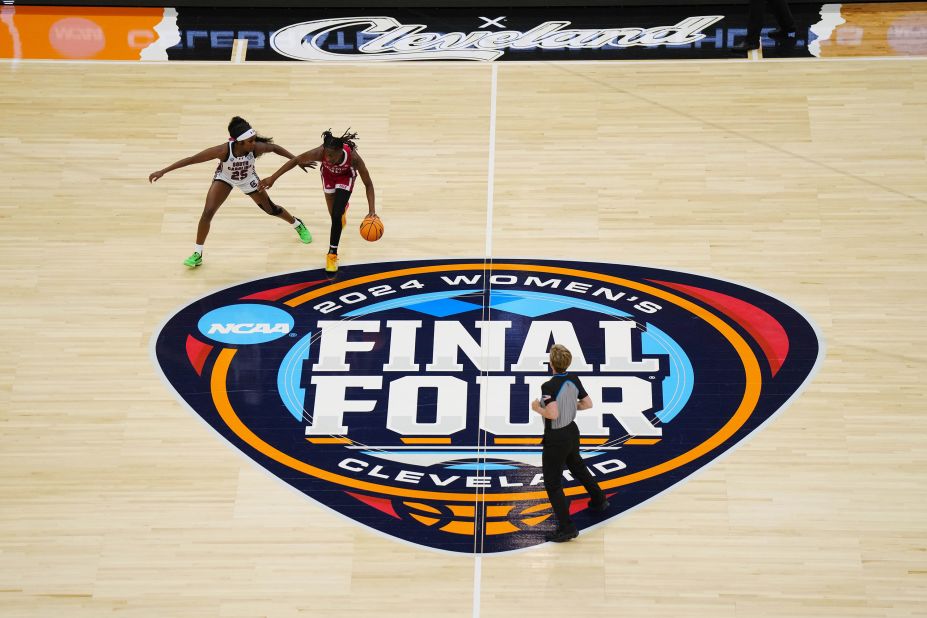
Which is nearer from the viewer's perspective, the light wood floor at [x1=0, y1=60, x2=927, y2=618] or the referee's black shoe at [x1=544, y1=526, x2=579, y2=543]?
the light wood floor at [x1=0, y1=60, x2=927, y2=618]

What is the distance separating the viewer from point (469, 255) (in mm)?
11766

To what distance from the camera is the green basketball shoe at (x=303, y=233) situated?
11891 mm

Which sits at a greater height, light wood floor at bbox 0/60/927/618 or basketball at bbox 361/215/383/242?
basketball at bbox 361/215/383/242

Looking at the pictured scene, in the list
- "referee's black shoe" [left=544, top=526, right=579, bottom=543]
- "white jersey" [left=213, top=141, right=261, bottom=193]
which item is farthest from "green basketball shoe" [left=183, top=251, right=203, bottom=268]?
"referee's black shoe" [left=544, top=526, right=579, bottom=543]

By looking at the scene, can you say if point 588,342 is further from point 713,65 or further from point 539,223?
point 713,65

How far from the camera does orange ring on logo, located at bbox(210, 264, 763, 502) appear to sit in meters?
10.1

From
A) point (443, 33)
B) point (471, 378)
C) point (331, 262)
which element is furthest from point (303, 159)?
point (443, 33)

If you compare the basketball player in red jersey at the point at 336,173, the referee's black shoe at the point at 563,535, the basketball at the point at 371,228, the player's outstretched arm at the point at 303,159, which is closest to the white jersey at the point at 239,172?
the basketball player in red jersey at the point at 336,173

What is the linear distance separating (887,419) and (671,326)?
1.96 m

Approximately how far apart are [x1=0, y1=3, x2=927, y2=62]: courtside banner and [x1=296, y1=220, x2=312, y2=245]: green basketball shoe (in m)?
2.42

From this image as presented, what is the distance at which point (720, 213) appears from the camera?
39.3 feet

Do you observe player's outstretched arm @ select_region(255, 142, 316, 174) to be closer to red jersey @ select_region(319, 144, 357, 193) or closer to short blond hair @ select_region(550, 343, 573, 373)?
red jersey @ select_region(319, 144, 357, 193)

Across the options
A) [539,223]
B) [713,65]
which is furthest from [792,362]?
[713,65]

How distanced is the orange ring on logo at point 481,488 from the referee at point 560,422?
0.60 meters
